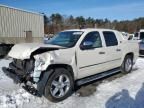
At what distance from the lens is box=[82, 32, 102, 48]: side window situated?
18.4ft

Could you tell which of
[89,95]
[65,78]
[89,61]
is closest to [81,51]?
[89,61]

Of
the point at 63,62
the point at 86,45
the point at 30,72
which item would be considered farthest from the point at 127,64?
the point at 30,72

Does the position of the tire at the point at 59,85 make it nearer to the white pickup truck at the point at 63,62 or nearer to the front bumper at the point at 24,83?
the white pickup truck at the point at 63,62

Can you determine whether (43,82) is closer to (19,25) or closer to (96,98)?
(96,98)

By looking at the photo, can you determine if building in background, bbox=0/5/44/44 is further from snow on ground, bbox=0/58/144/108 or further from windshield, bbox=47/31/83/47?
snow on ground, bbox=0/58/144/108

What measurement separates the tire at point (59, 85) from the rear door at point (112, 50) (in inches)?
72.2

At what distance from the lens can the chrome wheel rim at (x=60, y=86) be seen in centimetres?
467

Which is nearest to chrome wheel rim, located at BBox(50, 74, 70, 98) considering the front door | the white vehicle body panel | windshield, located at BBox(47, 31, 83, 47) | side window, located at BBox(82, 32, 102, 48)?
the white vehicle body panel

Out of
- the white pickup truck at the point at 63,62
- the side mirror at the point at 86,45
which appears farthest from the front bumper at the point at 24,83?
the side mirror at the point at 86,45

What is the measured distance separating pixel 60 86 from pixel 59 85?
0.14 feet

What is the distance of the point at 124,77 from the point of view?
23.1ft

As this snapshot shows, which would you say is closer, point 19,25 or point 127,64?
point 127,64

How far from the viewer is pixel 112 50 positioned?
640 centimetres

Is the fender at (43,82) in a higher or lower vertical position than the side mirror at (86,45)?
lower
